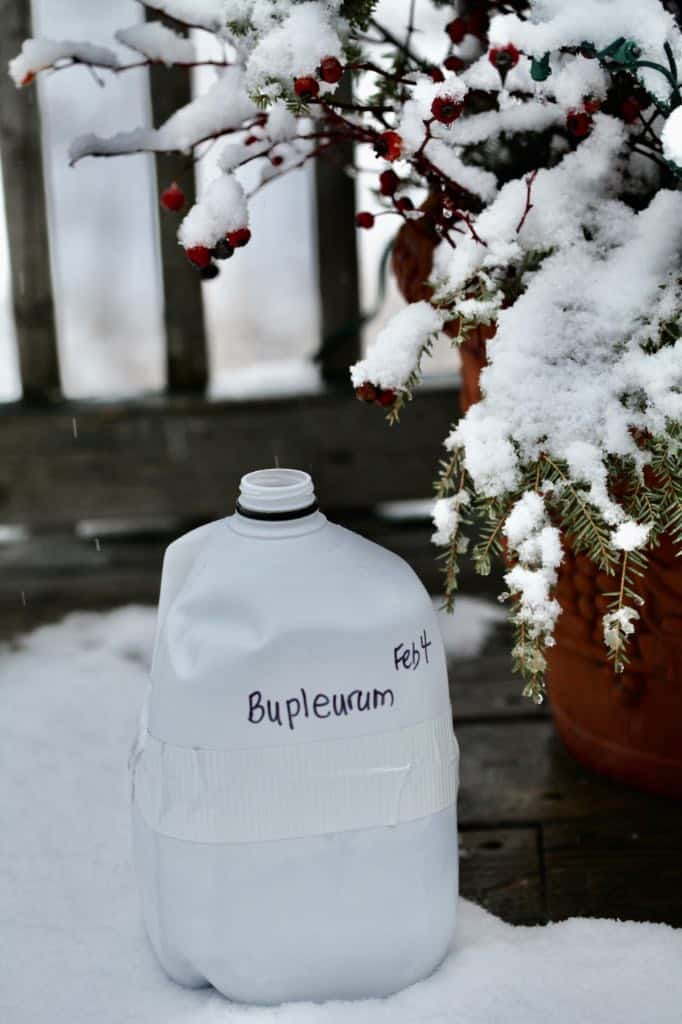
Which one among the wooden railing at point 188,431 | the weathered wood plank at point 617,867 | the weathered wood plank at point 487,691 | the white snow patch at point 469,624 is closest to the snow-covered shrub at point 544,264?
the weathered wood plank at point 617,867

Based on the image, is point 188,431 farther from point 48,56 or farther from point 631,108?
point 631,108

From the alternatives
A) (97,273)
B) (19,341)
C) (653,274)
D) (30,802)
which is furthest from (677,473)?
(97,273)

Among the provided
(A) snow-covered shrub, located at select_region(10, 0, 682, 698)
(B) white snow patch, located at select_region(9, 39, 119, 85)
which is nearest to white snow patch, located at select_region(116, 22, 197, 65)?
(B) white snow patch, located at select_region(9, 39, 119, 85)

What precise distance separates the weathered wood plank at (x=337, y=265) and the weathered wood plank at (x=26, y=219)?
1.32ft

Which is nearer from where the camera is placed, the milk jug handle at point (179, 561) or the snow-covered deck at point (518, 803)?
the milk jug handle at point (179, 561)

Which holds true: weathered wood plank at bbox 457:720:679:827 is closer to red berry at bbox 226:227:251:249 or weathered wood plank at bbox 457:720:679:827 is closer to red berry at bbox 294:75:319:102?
red berry at bbox 226:227:251:249

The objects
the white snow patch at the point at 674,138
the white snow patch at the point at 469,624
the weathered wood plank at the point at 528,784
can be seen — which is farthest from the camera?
the white snow patch at the point at 469,624

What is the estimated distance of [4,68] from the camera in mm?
1826

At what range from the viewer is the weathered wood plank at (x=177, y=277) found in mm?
1821

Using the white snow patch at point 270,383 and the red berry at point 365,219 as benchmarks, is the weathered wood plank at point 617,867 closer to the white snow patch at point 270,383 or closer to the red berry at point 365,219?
the red berry at point 365,219

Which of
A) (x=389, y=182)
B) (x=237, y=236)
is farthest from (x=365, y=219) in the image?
(x=237, y=236)

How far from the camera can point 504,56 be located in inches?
40.0

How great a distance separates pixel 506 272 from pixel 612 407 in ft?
0.63

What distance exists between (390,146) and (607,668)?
0.59 metres
